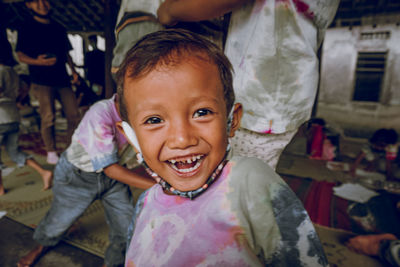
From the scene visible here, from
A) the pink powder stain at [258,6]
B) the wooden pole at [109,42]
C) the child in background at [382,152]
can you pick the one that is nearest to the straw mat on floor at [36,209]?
the wooden pole at [109,42]

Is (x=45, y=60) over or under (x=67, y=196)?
over

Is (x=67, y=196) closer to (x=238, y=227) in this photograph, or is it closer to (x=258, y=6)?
(x=238, y=227)

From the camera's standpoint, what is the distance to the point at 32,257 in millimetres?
1603

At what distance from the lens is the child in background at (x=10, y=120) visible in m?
2.48

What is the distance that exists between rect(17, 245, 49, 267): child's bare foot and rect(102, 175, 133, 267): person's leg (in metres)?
0.56

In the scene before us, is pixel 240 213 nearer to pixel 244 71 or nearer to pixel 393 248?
pixel 244 71

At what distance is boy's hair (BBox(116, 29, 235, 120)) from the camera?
579 mm

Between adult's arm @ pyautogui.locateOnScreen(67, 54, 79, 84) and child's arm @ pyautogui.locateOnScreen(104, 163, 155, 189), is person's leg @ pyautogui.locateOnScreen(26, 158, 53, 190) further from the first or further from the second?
child's arm @ pyautogui.locateOnScreen(104, 163, 155, 189)

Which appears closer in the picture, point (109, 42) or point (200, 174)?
point (200, 174)

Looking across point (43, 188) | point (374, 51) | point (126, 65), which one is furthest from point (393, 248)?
point (374, 51)

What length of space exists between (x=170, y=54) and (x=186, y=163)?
287 mm

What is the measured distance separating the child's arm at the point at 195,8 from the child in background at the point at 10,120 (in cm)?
244

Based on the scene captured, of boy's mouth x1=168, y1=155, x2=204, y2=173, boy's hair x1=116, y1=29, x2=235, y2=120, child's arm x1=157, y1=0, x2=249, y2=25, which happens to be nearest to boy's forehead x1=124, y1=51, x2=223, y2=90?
boy's hair x1=116, y1=29, x2=235, y2=120

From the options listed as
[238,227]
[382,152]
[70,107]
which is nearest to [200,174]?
[238,227]
